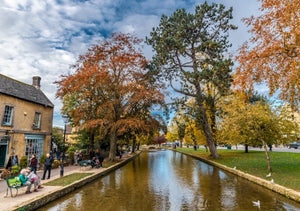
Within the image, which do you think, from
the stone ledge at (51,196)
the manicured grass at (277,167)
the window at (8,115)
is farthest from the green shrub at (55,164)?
the manicured grass at (277,167)

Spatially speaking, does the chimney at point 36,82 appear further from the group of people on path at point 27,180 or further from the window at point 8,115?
the group of people on path at point 27,180

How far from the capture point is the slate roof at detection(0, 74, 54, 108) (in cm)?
1814

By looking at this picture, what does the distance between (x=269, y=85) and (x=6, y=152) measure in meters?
20.5

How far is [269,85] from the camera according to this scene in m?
10.5

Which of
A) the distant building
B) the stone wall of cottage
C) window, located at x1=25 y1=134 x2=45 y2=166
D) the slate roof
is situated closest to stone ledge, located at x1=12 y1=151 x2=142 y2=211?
the distant building

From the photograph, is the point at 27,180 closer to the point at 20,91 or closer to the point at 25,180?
the point at 25,180

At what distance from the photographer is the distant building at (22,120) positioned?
1722cm

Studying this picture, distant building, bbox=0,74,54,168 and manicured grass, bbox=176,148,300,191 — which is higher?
distant building, bbox=0,74,54,168

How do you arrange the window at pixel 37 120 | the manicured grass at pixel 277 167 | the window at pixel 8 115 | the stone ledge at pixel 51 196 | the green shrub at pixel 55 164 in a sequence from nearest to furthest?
the stone ledge at pixel 51 196 → the manicured grass at pixel 277 167 → the window at pixel 8 115 → the green shrub at pixel 55 164 → the window at pixel 37 120

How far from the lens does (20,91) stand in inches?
790

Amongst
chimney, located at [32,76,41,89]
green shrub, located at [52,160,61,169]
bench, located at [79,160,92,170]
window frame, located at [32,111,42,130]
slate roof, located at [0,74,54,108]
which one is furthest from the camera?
chimney, located at [32,76,41,89]

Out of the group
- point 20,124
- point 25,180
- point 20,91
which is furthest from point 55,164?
point 25,180

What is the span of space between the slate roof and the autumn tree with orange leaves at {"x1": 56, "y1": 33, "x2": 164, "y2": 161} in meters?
2.45

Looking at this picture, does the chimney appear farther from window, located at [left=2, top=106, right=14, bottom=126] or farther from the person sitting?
the person sitting
